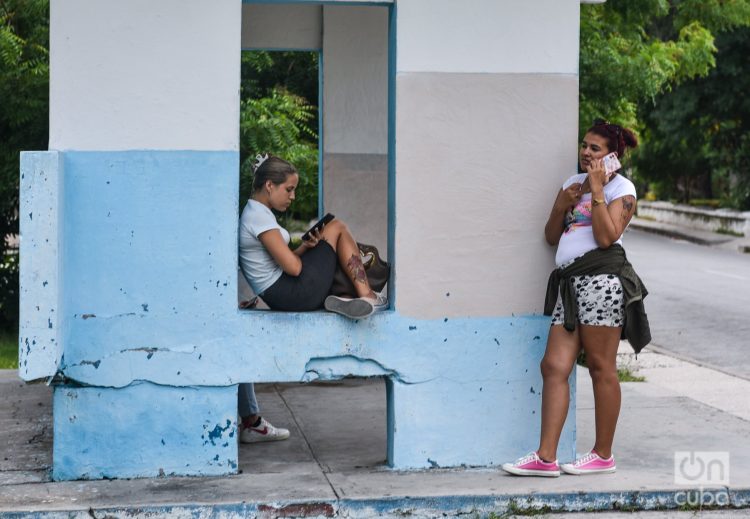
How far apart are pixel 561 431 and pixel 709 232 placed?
26.4m

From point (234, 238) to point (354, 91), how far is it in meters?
3.52

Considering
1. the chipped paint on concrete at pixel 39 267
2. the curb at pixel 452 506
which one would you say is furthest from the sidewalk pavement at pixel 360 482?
the chipped paint on concrete at pixel 39 267

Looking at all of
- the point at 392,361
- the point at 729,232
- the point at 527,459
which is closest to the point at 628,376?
the point at 527,459

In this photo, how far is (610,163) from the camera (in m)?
6.00

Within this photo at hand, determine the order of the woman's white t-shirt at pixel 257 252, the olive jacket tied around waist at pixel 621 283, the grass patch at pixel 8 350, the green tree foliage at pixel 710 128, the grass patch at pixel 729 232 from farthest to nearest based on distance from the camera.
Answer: the grass patch at pixel 729 232, the green tree foliage at pixel 710 128, the grass patch at pixel 8 350, the woman's white t-shirt at pixel 257 252, the olive jacket tied around waist at pixel 621 283

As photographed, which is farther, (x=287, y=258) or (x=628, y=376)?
(x=628, y=376)

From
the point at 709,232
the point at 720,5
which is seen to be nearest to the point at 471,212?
the point at 720,5

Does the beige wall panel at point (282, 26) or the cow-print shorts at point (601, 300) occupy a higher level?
the beige wall panel at point (282, 26)

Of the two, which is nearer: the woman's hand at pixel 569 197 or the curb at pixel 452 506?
the curb at pixel 452 506

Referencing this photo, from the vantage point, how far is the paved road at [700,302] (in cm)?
1250

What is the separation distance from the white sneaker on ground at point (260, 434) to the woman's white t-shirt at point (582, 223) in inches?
81.2

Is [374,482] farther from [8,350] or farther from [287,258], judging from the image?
[8,350]

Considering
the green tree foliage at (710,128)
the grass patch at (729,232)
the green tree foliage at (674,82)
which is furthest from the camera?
the grass patch at (729,232)

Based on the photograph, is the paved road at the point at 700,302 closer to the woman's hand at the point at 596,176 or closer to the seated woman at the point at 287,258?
the woman's hand at the point at 596,176
